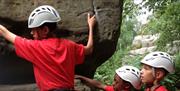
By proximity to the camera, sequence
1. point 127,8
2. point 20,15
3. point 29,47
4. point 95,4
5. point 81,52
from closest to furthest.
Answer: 1. point 29,47
2. point 81,52
3. point 20,15
4. point 95,4
5. point 127,8

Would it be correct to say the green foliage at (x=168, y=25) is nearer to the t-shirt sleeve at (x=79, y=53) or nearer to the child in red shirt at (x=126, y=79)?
the child in red shirt at (x=126, y=79)

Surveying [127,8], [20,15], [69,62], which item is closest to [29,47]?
[69,62]

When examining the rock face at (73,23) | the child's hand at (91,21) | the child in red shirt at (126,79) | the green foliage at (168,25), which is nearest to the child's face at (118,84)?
the child in red shirt at (126,79)

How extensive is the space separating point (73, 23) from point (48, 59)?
1.00m

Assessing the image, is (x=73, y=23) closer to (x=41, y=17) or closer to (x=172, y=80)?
(x=41, y=17)

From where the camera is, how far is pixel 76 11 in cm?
507

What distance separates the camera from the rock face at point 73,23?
4.86 m

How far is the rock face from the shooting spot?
4.86 m

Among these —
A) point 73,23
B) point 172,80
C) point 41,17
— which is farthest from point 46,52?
point 172,80

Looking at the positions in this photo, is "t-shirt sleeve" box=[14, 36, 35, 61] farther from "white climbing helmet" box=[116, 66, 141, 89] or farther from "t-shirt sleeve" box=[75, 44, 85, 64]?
"white climbing helmet" box=[116, 66, 141, 89]

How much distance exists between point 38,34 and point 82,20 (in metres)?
0.97

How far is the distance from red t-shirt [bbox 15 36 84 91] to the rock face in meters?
Answer: 0.72

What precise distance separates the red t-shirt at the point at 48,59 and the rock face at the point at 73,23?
0.72m

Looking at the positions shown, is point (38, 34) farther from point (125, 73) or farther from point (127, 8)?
point (127, 8)
